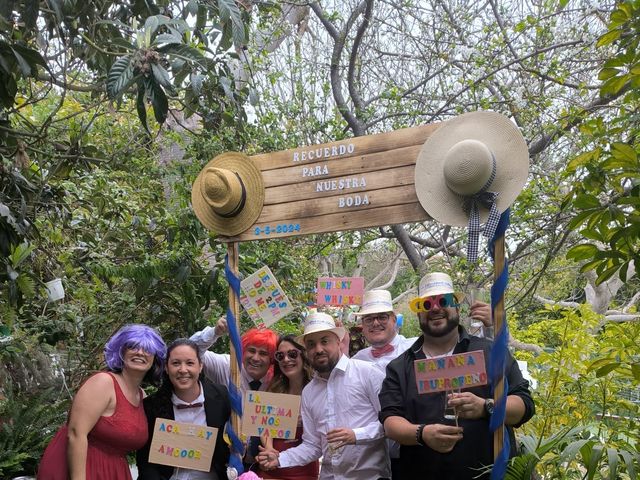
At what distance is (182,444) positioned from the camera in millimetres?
3113

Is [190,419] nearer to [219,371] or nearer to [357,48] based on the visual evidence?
[219,371]

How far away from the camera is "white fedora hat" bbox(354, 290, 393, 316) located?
3973 millimetres

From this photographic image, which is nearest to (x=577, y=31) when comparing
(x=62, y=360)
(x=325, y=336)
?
(x=325, y=336)

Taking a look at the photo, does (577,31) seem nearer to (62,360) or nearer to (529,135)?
(529,135)

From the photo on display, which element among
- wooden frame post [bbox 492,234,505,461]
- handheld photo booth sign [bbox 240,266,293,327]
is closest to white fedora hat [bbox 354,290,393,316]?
handheld photo booth sign [bbox 240,266,293,327]

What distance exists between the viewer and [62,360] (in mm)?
6141

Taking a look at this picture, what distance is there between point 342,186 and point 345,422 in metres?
1.14

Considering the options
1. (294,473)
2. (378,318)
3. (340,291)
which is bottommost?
(294,473)

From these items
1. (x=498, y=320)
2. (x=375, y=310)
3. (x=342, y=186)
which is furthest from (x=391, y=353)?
(x=498, y=320)

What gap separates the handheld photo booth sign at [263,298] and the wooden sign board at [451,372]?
86 cm

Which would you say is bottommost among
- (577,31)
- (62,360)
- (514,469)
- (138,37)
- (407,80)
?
(514,469)

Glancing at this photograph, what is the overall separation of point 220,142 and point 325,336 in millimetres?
2732

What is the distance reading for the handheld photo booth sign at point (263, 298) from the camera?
3.35 m

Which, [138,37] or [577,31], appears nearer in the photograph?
[138,37]
